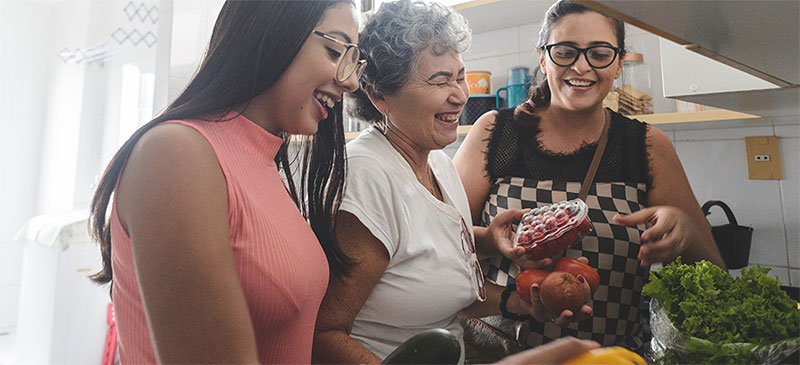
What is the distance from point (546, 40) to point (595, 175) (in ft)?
0.98

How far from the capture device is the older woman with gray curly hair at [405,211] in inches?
29.3

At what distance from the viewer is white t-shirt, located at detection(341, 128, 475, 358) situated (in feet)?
2.50

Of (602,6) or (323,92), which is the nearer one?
(602,6)

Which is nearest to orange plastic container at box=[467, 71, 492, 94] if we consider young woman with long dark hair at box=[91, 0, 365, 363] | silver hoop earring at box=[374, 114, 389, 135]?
silver hoop earring at box=[374, 114, 389, 135]

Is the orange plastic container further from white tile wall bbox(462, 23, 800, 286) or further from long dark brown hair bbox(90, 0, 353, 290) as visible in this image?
long dark brown hair bbox(90, 0, 353, 290)

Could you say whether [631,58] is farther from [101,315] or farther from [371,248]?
[101,315]

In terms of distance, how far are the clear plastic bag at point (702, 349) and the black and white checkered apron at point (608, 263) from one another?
0.82 ft

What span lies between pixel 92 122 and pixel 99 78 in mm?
130

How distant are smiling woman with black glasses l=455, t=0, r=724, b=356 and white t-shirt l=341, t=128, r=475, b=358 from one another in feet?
0.82

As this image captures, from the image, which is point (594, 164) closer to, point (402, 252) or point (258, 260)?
point (402, 252)

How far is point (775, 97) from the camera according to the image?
36.9 inches

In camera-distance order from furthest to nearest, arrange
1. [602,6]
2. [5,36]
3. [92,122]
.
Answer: [92,122] → [5,36] → [602,6]

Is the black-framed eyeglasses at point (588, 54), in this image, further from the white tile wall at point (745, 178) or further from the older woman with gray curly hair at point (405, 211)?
the white tile wall at point (745, 178)

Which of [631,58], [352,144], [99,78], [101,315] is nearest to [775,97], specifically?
[631,58]
